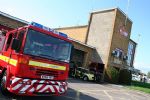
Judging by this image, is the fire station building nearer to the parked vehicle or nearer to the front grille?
the parked vehicle

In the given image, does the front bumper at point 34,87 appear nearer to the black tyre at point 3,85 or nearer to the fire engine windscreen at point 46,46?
the black tyre at point 3,85

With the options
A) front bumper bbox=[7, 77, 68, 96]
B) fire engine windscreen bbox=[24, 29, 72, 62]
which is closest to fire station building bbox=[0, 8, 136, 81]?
fire engine windscreen bbox=[24, 29, 72, 62]

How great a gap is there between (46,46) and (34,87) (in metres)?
1.64

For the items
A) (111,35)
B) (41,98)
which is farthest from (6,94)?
(111,35)

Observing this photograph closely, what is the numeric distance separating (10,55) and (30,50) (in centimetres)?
127

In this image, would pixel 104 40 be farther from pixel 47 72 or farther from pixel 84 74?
pixel 47 72

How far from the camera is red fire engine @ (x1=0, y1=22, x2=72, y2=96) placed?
28.0ft

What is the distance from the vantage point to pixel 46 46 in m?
9.19

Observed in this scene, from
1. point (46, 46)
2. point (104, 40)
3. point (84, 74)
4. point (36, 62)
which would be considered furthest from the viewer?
point (104, 40)

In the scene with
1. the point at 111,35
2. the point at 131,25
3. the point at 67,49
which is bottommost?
the point at 67,49

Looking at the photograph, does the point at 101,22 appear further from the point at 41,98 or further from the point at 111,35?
the point at 41,98

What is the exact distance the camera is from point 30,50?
28.7 ft

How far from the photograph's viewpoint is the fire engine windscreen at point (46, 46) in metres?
8.76

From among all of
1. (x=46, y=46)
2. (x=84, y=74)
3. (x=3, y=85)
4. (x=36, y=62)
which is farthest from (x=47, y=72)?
(x=84, y=74)
